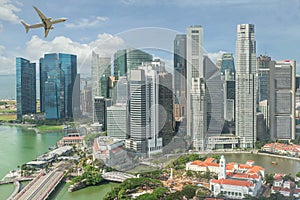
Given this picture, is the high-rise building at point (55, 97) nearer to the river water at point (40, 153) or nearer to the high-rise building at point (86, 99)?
the river water at point (40, 153)

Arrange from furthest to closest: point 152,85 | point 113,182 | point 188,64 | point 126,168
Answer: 1. point 113,182
2. point 126,168
3. point 188,64
4. point 152,85

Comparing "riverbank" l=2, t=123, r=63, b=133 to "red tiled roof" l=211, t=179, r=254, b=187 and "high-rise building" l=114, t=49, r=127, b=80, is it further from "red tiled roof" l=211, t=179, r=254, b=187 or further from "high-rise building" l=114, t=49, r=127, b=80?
"high-rise building" l=114, t=49, r=127, b=80

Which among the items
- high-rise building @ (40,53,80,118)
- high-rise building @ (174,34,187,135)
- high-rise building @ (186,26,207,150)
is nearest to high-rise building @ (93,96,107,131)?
high-rise building @ (174,34,187,135)

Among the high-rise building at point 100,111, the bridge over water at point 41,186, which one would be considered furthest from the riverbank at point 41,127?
the high-rise building at point 100,111

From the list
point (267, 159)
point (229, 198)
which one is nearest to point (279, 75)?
point (267, 159)

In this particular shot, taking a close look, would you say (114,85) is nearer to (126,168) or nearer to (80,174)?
(126,168)
